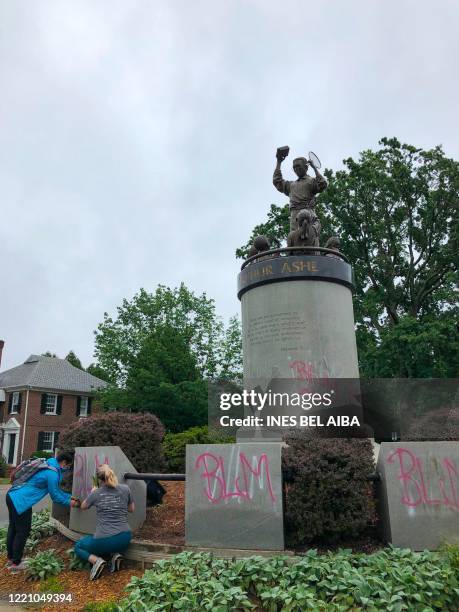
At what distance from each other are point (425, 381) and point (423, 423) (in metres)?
8.58

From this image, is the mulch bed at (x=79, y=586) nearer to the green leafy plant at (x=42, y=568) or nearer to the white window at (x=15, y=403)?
the green leafy plant at (x=42, y=568)

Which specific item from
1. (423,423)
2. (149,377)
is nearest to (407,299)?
(149,377)

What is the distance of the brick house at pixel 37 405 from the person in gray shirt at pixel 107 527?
36.4 metres

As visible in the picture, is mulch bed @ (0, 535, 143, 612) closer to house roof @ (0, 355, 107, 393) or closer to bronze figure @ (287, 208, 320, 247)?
bronze figure @ (287, 208, 320, 247)

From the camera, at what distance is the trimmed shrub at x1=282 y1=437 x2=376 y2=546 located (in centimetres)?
573

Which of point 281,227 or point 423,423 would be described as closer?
point 423,423

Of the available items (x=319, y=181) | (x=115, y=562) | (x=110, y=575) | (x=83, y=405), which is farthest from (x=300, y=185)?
(x=83, y=405)

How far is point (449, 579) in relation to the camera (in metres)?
4.70

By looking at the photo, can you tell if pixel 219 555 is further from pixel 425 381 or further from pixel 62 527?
pixel 425 381

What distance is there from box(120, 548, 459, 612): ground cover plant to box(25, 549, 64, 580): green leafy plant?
66.6 inches

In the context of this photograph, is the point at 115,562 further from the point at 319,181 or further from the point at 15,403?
the point at 15,403

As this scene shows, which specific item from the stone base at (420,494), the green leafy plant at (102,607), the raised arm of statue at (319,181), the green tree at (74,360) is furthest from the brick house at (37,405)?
the stone base at (420,494)

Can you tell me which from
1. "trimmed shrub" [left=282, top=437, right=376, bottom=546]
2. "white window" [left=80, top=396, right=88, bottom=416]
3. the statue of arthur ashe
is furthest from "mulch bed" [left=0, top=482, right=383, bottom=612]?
"white window" [left=80, top=396, right=88, bottom=416]

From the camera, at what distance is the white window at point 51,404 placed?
4403 centimetres
